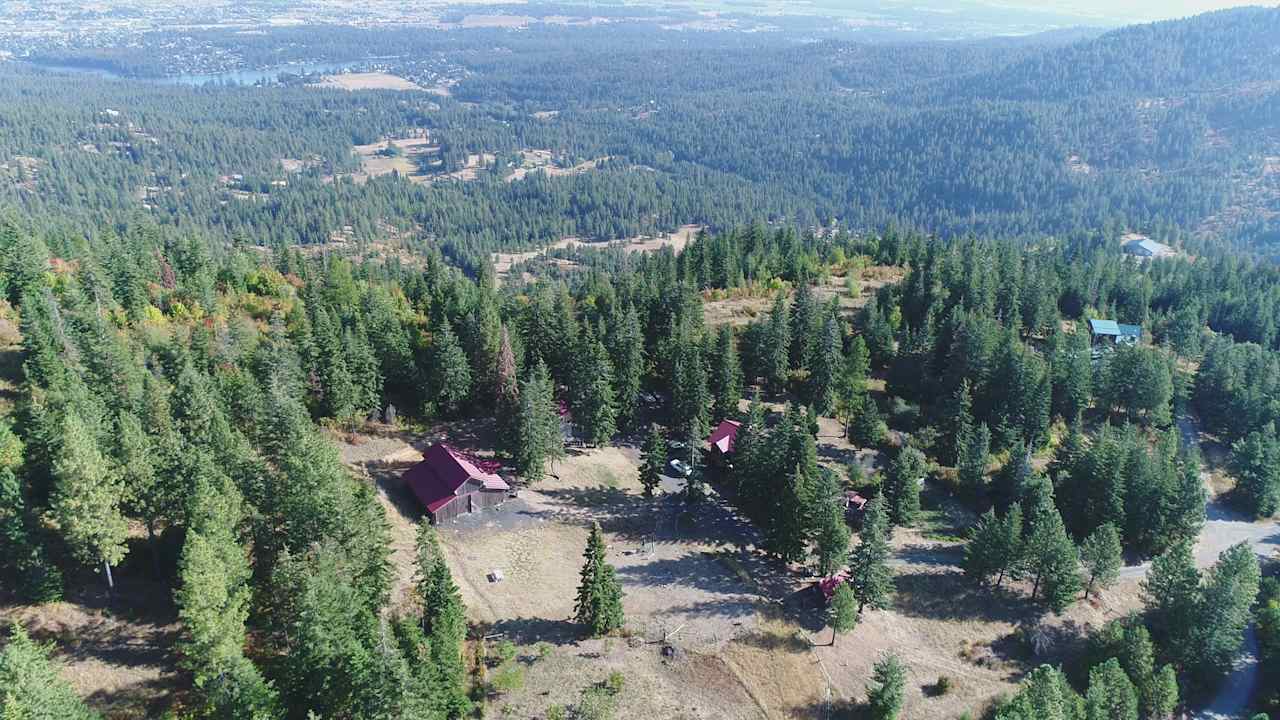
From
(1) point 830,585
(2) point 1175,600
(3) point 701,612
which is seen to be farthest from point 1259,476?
(3) point 701,612

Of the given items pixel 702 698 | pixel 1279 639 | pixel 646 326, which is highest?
pixel 646 326

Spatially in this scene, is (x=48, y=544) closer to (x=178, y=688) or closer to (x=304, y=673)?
(x=178, y=688)

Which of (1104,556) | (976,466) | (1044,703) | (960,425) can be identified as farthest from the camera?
(960,425)

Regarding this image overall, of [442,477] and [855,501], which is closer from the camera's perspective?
[442,477]

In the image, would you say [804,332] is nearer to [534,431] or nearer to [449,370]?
[534,431]

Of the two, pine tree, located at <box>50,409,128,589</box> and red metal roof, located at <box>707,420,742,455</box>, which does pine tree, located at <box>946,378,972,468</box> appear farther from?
pine tree, located at <box>50,409,128,589</box>

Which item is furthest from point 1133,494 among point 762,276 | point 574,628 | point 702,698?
point 762,276
